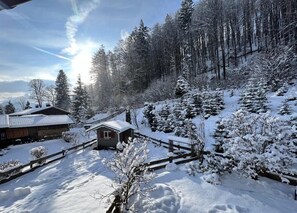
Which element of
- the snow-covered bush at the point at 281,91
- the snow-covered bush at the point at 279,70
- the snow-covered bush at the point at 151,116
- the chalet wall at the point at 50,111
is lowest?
the snow-covered bush at the point at 151,116

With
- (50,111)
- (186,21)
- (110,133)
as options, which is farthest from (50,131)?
(186,21)

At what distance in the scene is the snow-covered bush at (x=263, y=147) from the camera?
27.8ft

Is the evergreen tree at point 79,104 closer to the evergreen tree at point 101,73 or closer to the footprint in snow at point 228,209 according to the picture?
the evergreen tree at point 101,73

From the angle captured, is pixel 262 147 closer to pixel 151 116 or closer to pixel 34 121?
pixel 151 116

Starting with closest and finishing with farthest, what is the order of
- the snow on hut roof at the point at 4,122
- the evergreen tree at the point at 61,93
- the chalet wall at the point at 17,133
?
the snow on hut roof at the point at 4,122 < the chalet wall at the point at 17,133 < the evergreen tree at the point at 61,93

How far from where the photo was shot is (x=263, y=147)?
9.00m

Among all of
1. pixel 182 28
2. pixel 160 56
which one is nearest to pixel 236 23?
pixel 182 28

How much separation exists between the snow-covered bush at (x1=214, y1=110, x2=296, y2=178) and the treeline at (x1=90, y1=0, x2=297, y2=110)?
24.1m

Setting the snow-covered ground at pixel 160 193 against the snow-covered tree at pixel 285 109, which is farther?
the snow-covered tree at pixel 285 109

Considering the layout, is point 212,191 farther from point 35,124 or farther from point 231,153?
point 35,124

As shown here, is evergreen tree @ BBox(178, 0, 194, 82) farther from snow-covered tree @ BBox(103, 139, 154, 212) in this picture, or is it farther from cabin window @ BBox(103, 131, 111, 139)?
snow-covered tree @ BBox(103, 139, 154, 212)

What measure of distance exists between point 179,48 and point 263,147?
126 feet

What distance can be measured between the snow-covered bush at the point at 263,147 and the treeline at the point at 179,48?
24083mm

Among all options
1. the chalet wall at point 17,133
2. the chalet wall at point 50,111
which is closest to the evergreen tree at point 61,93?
the chalet wall at point 50,111
